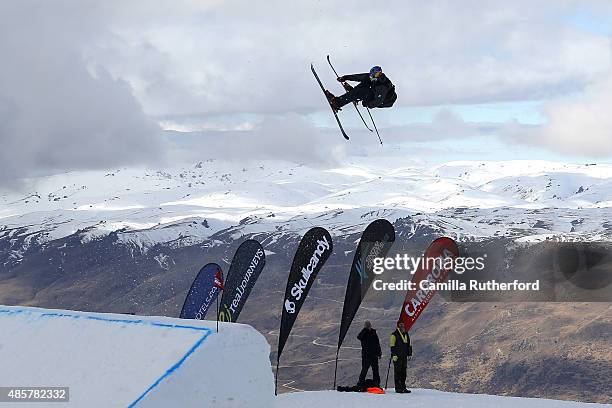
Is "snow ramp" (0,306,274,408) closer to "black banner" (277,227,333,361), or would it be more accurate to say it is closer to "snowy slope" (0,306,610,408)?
"snowy slope" (0,306,610,408)

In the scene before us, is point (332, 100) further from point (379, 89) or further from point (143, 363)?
point (143, 363)

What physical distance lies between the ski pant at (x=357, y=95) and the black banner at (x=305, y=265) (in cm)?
744

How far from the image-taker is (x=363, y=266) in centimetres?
3281

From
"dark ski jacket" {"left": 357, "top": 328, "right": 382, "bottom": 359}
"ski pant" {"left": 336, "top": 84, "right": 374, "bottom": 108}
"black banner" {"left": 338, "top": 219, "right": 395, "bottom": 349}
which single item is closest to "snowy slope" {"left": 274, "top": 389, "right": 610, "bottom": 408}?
"dark ski jacket" {"left": 357, "top": 328, "right": 382, "bottom": 359}

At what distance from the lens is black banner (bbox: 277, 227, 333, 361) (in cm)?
3156

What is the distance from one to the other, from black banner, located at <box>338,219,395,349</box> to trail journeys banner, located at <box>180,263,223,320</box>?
213 inches

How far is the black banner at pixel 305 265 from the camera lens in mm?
31562

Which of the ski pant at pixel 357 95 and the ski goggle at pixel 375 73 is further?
the ski pant at pixel 357 95

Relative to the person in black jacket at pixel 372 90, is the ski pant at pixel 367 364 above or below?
below

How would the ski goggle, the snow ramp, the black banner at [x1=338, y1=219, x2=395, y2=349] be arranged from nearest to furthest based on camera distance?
the snow ramp
the ski goggle
the black banner at [x1=338, y1=219, x2=395, y2=349]

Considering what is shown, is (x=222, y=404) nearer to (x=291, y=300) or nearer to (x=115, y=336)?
(x=115, y=336)

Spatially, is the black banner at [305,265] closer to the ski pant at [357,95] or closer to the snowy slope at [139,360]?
the ski pant at [357,95]

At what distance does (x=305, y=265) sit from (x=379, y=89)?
9.54 meters

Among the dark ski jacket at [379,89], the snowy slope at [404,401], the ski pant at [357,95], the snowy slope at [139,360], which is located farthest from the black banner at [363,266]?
the snowy slope at [139,360]
